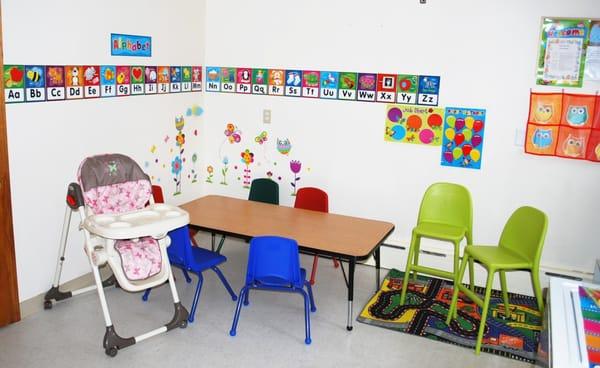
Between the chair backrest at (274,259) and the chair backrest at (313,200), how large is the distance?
3.88 ft

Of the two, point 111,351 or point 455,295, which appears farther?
point 455,295

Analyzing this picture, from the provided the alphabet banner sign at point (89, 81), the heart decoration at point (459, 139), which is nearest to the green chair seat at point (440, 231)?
the heart decoration at point (459, 139)

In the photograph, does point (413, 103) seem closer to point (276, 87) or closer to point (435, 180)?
point (435, 180)

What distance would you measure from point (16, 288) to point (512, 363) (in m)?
3.27

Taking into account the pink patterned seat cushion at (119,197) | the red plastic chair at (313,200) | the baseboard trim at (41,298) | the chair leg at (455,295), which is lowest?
the baseboard trim at (41,298)

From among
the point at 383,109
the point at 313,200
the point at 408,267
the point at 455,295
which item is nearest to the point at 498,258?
the point at 455,295

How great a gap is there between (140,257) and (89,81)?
1486 mm

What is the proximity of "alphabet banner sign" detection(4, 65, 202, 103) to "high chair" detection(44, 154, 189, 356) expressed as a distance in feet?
2.03

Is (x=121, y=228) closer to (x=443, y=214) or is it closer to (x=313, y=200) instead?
(x=313, y=200)

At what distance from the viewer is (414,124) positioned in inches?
194

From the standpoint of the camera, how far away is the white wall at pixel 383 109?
A: 14.8 ft

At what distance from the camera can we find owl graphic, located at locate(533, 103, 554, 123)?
4457 mm

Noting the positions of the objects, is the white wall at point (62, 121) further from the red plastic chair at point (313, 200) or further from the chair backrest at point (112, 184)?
the red plastic chair at point (313, 200)

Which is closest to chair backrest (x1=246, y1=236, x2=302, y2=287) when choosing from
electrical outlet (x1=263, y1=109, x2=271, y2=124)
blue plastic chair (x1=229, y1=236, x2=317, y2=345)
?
blue plastic chair (x1=229, y1=236, x2=317, y2=345)
